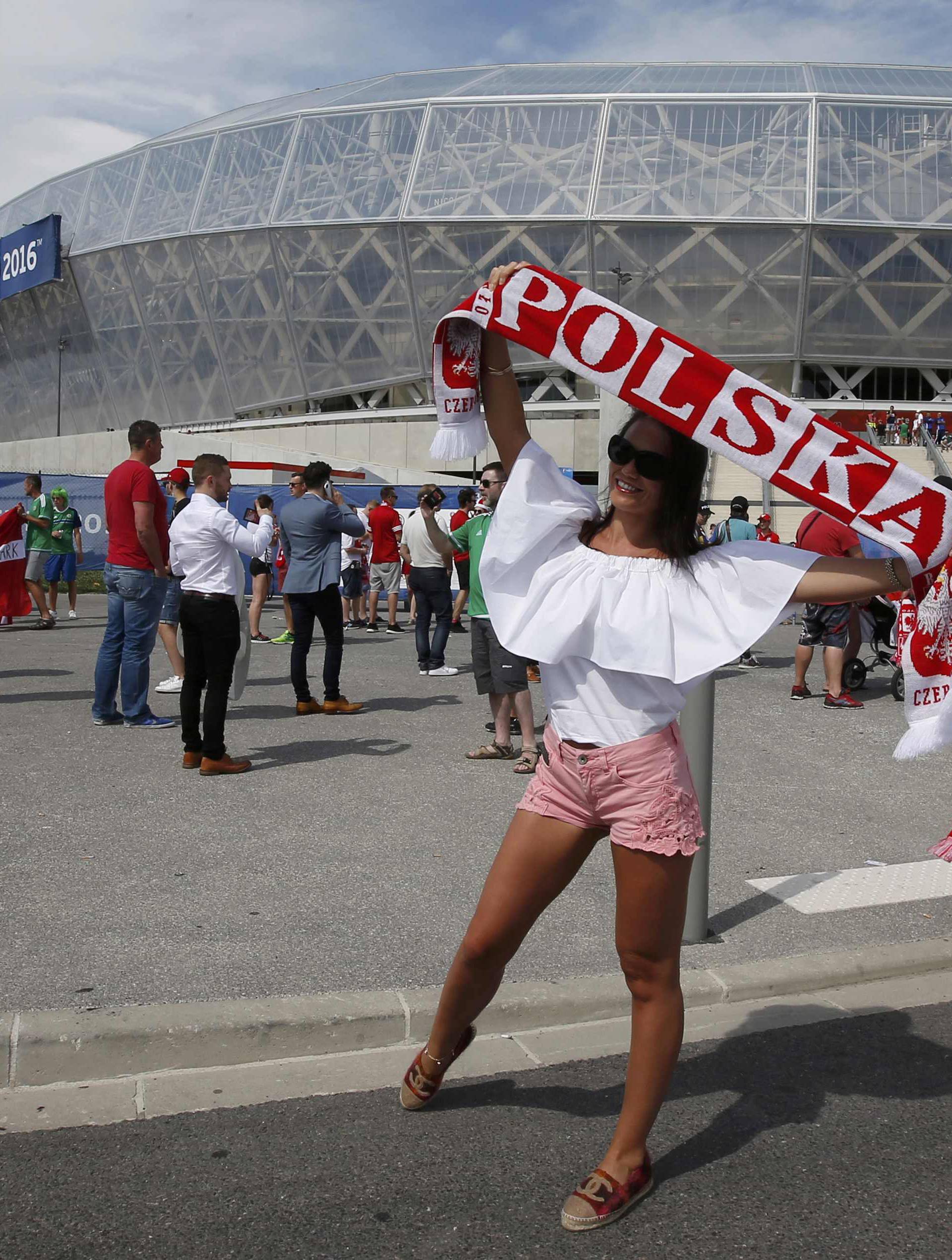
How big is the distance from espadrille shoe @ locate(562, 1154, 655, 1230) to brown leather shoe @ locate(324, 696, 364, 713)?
7.07 m

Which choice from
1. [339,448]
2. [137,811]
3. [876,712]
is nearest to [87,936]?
[137,811]

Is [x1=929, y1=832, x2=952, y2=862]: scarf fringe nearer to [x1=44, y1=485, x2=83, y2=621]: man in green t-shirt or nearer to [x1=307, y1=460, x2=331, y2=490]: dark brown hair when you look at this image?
[x1=307, y1=460, x2=331, y2=490]: dark brown hair

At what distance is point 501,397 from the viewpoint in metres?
3.22

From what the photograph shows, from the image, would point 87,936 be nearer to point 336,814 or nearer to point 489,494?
point 336,814

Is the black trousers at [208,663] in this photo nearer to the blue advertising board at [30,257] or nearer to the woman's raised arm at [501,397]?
the woman's raised arm at [501,397]

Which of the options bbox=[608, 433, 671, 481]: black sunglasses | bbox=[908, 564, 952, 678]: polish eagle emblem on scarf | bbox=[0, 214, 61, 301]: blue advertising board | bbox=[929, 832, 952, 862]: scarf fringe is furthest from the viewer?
bbox=[0, 214, 61, 301]: blue advertising board

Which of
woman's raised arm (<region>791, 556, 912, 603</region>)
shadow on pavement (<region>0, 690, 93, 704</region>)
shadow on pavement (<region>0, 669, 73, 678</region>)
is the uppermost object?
woman's raised arm (<region>791, 556, 912, 603</region>)

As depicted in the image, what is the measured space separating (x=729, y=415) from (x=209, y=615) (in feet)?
16.0

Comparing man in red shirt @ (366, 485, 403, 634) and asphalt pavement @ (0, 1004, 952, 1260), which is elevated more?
man in red shirt @ (366, 485, 403, 634)

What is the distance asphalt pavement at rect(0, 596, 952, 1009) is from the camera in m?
4.33

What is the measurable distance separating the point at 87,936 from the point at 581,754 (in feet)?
8.11

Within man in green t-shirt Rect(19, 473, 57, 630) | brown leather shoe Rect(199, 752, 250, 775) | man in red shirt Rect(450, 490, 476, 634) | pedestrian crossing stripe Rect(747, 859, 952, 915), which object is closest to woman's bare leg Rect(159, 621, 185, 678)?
man in red shirt Rect(450, 490, 476, 634)

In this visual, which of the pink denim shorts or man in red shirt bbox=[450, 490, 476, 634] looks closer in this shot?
the pink denim shorts

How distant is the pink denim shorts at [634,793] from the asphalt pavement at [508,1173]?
0.87 m
